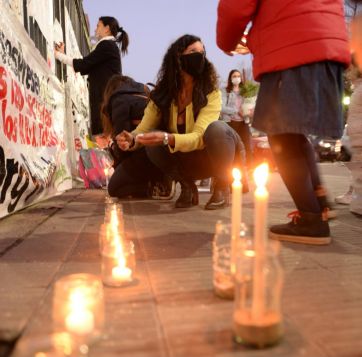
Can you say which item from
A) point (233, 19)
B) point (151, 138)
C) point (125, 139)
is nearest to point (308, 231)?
point (233, 19)

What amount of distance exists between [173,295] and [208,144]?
2183 mm

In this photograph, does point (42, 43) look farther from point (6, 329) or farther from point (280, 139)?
point (6, 329)

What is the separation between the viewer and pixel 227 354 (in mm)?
1091

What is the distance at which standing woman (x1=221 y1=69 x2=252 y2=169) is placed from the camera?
634 cm

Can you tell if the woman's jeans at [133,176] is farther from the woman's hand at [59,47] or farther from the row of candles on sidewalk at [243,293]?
the row of candles on sidewalk at [243,293]

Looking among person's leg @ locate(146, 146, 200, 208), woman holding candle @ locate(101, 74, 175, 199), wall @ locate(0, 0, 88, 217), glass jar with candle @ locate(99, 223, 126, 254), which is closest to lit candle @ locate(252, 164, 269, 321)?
glass jar with candle @ locate(99, 223, 126, 254)

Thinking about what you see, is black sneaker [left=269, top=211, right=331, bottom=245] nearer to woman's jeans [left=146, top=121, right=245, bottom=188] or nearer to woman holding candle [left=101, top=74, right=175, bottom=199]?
woman's jeans [left=146, top=121, right=245, bottom=188]

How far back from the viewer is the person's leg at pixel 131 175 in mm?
4578

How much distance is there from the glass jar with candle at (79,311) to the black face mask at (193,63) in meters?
2.68

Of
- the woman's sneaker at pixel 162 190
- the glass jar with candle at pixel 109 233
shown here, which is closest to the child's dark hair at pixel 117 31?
the woman's sneaker at pixel 162 190

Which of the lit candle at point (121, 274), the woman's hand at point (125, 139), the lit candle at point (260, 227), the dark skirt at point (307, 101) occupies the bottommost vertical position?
the lit candle at point (121, 274)

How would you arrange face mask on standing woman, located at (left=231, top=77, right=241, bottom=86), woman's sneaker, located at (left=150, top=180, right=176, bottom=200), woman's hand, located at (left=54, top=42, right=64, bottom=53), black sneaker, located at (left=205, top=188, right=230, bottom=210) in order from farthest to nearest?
face mask on standing woman, located at (left=231, top=77, right=241, bottom=86)
woman's hand, located at (left=54, top=42, right=64, bottom=53)
woman's sneaker, located at (left=150, top=180, right=176, bottom=200)
black sneaker, located at (left=205, top=188, right=230, bottom=210)

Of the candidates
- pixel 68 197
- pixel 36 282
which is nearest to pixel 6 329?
pixel 36 282

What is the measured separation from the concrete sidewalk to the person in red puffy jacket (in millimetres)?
271
